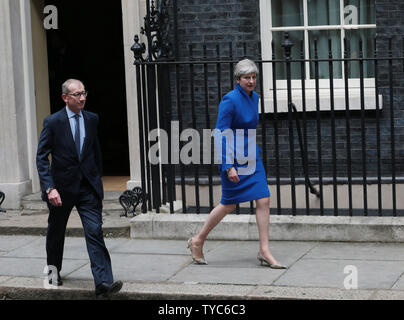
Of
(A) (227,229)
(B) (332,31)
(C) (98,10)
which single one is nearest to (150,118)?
(A) (227,229)

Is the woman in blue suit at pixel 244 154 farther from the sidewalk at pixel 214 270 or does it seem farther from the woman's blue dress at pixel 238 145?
the sidewalk at pixel 214 270

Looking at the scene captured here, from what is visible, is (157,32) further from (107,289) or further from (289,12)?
(107,289)

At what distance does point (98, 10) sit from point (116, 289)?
909 centimetres

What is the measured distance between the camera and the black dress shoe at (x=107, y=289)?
701 centimetres

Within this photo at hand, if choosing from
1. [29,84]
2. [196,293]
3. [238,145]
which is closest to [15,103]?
[29,84]

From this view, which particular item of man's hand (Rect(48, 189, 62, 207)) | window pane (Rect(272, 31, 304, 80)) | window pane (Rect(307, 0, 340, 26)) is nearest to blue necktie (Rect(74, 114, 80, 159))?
man's hand (Rect(48, 189, 62, 207))

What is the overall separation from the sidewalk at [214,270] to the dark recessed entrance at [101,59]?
5697mm

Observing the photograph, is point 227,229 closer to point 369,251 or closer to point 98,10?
point 369,251

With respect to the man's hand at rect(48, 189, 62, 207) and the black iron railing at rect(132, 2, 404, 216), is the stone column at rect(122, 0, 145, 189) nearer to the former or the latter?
the black iron railing at rect(132, 2, 404, 216)

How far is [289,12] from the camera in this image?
A: 33.6ft

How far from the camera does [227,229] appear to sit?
351 inches

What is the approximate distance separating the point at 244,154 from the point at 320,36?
3022 mm

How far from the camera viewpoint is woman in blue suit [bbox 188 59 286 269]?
755cm

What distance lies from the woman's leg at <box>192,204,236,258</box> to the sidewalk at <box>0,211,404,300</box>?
15 cm
